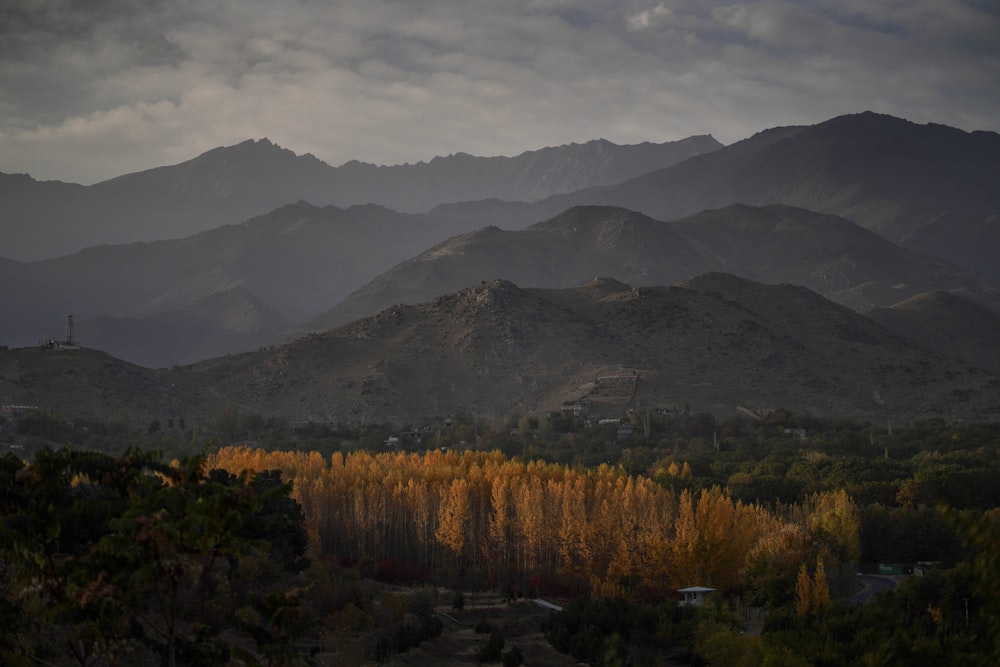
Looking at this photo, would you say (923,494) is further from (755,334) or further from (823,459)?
(755,334)

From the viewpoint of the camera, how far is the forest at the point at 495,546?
19.7 metres

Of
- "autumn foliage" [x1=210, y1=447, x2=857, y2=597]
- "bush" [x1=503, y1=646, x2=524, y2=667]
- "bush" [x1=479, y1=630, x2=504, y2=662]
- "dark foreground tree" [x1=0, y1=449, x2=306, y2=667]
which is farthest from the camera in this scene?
"autumn foliage" [x1=210, y1=447, x2=857, y2=597]

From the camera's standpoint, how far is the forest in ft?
64.7

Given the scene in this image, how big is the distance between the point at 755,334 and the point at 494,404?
43.1m

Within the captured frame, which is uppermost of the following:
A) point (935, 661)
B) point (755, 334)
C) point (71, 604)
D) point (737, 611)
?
point (755, 334)

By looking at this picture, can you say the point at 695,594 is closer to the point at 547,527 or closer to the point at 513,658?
the point at 547,527

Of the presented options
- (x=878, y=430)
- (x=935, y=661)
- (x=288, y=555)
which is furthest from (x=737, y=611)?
(x=878, y=430)

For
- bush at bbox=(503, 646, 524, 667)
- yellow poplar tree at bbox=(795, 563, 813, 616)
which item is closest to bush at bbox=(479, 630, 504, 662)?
bush at bbox=(503, 646, 524, 667)

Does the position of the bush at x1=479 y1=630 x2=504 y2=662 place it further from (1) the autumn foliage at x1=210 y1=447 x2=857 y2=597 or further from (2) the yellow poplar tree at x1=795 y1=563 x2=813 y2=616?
(2) the yellow poplar tree at x1=795 y1=563 x2=813 y2=616

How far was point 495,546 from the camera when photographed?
80.1 metres

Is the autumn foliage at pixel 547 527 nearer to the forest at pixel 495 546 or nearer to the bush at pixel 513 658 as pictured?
the forest at pixel 495 546

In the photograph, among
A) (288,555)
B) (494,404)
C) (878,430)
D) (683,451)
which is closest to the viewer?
(288,555)

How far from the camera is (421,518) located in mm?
79562

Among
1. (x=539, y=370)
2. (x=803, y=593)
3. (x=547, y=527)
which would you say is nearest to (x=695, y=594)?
(x=803, y=593)
